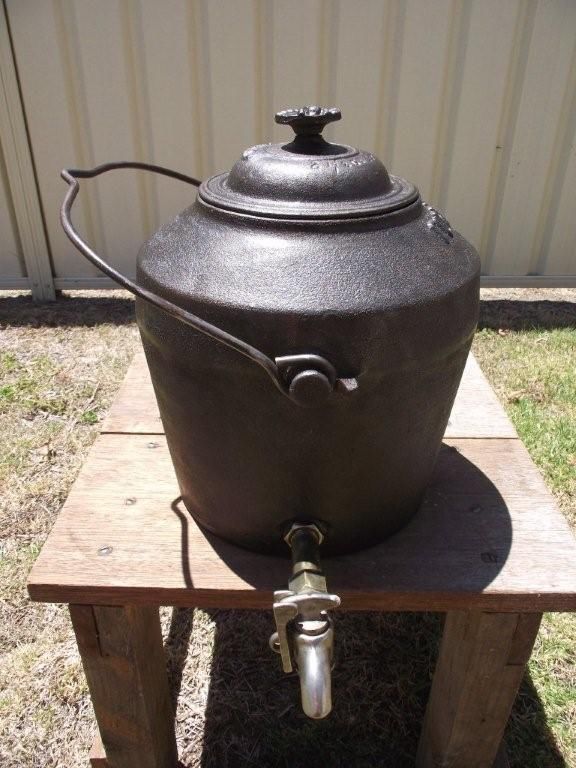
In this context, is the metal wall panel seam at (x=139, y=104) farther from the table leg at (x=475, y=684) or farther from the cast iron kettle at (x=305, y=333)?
the table leg at (x=475, y=684)

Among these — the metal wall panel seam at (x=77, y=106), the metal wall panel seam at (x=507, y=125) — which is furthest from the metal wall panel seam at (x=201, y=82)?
the metal wall panel seam at (x=507, y=125)

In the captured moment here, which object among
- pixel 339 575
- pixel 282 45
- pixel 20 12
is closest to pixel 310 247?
pixel 339 575

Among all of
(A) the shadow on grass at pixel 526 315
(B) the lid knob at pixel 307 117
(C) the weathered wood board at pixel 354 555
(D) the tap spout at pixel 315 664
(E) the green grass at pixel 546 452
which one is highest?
(B) the lid knob at pixel 307 117

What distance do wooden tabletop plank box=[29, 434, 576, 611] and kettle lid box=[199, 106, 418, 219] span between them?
582 millimetres

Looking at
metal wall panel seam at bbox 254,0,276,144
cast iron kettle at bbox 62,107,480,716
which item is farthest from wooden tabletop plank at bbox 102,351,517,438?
metal wall panel seam at bbox 254,0,276,144

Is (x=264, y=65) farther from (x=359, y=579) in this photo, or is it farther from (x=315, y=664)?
(x=315, y=664)

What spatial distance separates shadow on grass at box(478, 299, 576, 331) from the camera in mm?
3420

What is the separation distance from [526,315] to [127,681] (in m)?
2.98

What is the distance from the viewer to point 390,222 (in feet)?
3.24

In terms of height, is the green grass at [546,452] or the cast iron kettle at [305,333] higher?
the cast iron kettle at [305,333]

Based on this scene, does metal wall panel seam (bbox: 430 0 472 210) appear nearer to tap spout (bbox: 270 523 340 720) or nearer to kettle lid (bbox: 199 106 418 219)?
kettle lid (bbox: 199 106 418 219)

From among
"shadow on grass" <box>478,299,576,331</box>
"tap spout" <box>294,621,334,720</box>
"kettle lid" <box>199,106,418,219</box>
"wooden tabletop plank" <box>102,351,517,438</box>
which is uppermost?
"kettle lid" <box>199,106,418,219</box>

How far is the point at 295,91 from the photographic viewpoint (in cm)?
312

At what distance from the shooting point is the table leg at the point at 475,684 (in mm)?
1136
